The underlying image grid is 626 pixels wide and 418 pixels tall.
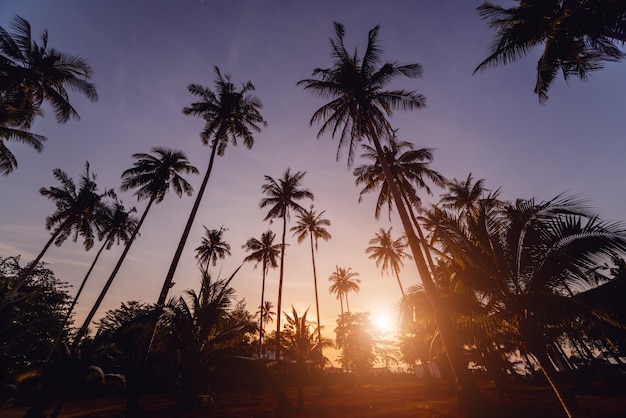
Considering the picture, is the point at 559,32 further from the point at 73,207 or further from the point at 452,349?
the point at 73,207

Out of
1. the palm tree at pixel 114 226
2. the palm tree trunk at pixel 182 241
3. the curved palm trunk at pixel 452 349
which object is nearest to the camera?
the curved palm trunk at pixel 452 349

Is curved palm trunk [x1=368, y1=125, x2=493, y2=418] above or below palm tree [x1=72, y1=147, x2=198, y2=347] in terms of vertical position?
below

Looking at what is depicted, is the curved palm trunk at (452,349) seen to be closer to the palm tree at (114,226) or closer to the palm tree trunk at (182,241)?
the palm tree trunk at (182,241)

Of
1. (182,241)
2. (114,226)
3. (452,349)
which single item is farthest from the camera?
(114,226)

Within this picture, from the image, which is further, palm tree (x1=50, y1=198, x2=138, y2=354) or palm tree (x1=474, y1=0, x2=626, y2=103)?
palm tree (x1=50, y1=198, x2=138, y2=354)

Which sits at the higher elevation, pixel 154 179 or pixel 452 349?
pixel 154 179

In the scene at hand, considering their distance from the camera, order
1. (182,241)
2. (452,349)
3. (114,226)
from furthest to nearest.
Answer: (114,226), (182,241), (452,349)

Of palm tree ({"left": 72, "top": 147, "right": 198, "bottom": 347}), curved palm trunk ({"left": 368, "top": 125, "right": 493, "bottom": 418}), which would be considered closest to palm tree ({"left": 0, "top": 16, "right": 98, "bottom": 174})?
palm tree ({"left": 72, "top": 147, "right": 198, "bottom": 347})

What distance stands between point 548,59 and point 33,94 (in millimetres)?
24991

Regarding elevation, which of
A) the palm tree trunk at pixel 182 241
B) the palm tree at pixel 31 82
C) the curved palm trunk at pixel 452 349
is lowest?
the curved palm trunk at pixel 452 349

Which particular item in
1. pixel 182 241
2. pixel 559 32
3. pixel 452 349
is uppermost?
pixel 559 32

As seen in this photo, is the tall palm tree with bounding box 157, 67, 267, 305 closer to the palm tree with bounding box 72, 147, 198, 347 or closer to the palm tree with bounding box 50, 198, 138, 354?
the palm tree with bounding box 72, 147, 198, 347

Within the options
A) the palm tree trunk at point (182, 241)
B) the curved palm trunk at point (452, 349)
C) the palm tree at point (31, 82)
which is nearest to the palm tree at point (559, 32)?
the curved palm trunk at point (452, 349)

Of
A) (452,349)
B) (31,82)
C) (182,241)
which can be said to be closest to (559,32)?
(452,349)
